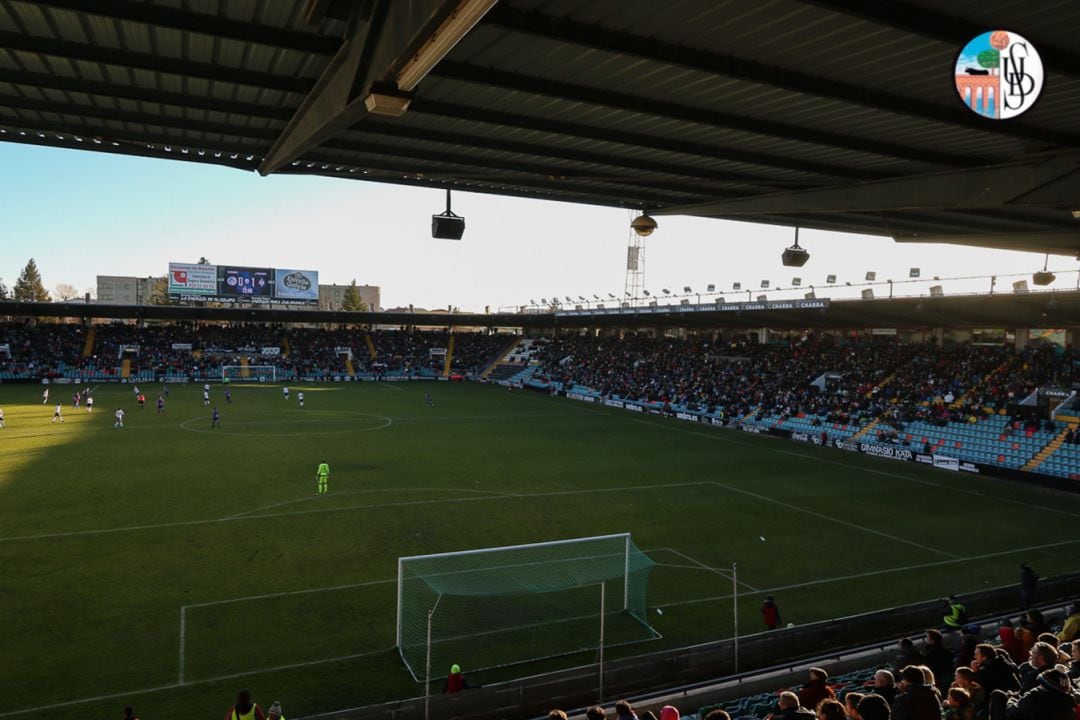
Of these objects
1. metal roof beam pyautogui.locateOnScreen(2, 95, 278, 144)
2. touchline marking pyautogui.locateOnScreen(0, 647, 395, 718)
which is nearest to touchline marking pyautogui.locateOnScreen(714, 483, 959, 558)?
touchline marking pyautogui.locateOnScreen(0, 647, 395, 718)

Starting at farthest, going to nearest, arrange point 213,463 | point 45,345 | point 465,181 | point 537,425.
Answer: point 45,345 → point 537,425 → point 213,463 → point 465,181

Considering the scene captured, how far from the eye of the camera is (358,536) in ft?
58.7

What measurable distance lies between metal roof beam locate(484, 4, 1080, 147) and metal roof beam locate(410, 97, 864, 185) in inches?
119

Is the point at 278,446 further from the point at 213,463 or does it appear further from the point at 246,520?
the point at 246,520

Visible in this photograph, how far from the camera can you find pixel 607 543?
16281mm

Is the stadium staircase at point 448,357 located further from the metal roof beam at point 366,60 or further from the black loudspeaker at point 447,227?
the metal roof beam at point 366,60

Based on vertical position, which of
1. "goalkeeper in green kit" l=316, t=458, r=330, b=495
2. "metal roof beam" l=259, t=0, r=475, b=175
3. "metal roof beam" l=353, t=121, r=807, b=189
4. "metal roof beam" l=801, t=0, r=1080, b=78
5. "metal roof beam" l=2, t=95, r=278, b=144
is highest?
"metal roof beam" l=801, t=0, r=1080, b=78

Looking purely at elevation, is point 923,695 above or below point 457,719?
above

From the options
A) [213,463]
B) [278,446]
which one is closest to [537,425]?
[278,446]

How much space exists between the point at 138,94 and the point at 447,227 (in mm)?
5666

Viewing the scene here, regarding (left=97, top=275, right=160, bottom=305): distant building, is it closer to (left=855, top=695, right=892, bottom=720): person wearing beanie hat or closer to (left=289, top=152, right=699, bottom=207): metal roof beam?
(left=289, top=152, right=699, bottom=207): metal roof beam

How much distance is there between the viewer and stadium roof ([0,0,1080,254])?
7.45 m

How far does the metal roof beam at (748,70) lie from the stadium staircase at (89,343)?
229 feet

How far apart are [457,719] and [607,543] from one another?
302 inches
